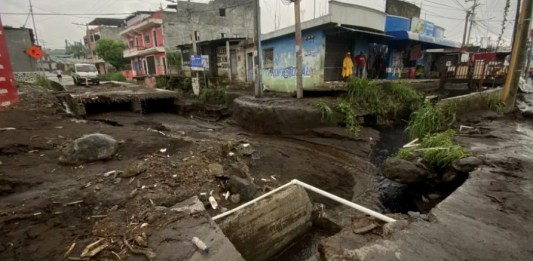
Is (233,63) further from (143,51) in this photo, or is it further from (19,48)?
(19,48)

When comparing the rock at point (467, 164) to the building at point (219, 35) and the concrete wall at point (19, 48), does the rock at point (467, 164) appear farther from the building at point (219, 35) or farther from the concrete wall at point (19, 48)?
the concrete wall at point (19, 48)

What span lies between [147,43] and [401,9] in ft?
87.8

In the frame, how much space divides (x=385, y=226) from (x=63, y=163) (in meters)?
6.30

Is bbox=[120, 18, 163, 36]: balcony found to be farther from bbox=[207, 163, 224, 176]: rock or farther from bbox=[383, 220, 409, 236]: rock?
bbox=[383, 220, 409, 236]: rock

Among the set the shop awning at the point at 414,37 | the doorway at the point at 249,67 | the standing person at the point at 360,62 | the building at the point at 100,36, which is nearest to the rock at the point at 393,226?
the standing person at the point at 360,62

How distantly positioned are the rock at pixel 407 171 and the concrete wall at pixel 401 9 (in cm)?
1564

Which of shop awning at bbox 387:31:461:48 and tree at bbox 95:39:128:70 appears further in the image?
tree at bbox 95:39:128:70

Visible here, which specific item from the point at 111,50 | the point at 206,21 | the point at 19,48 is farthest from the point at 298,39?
the point at 111,50

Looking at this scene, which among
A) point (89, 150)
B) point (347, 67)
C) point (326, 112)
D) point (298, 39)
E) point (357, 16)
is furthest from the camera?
point (347, 67)

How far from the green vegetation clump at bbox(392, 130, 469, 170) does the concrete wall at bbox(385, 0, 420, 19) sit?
1463 centimetres

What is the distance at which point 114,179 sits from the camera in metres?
4.71

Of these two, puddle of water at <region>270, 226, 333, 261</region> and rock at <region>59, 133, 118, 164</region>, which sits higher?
rock at <region>59, 133, 118, 164</region>

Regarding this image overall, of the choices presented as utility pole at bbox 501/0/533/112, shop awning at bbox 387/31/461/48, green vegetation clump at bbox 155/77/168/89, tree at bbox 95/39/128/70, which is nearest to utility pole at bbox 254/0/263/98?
shop awning at bbox 387/31/461/48

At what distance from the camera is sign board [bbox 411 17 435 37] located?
1950cm
